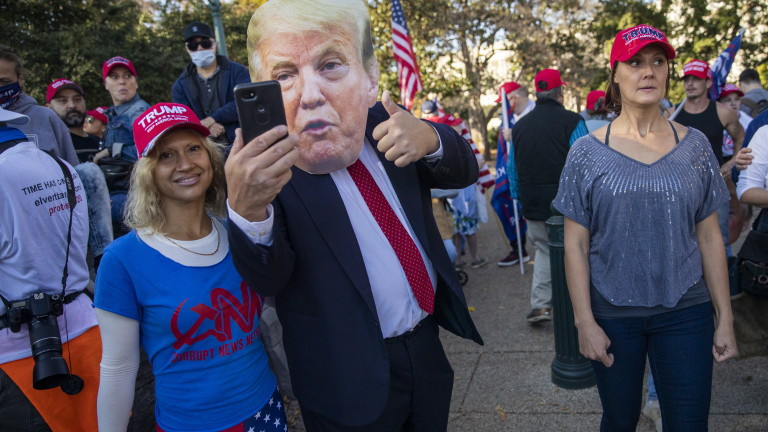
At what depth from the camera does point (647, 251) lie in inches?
91.9

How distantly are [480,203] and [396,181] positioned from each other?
19.0ft

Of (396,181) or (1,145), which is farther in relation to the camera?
(1,145)

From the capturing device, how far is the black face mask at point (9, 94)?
3.33m

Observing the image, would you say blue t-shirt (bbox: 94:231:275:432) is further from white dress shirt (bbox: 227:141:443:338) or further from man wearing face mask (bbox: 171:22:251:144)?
man wearing face mask (bbox: 171:22:251:144)

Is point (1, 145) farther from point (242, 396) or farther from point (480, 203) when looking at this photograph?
point (480, 203)

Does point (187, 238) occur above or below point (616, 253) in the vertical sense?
above

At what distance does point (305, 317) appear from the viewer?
1880mm

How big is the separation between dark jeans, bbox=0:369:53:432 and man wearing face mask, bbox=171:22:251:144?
208cm

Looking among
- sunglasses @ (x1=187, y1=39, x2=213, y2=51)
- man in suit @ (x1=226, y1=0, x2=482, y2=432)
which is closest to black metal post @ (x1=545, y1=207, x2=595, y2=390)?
man in suit @ (x1=226, y1=0, x2=482, y2=432)

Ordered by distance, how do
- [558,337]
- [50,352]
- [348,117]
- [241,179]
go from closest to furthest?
[241,179]
[348,117]
[50,352]
[558,337]

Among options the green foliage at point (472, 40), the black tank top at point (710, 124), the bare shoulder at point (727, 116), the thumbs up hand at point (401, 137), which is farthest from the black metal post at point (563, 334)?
the green foliage at point (472, 40)

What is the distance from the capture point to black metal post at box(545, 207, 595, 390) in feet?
12.9

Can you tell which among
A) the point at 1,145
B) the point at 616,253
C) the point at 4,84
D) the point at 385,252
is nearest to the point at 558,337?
the point at 616,253

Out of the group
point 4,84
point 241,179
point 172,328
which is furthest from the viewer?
point 4,84
